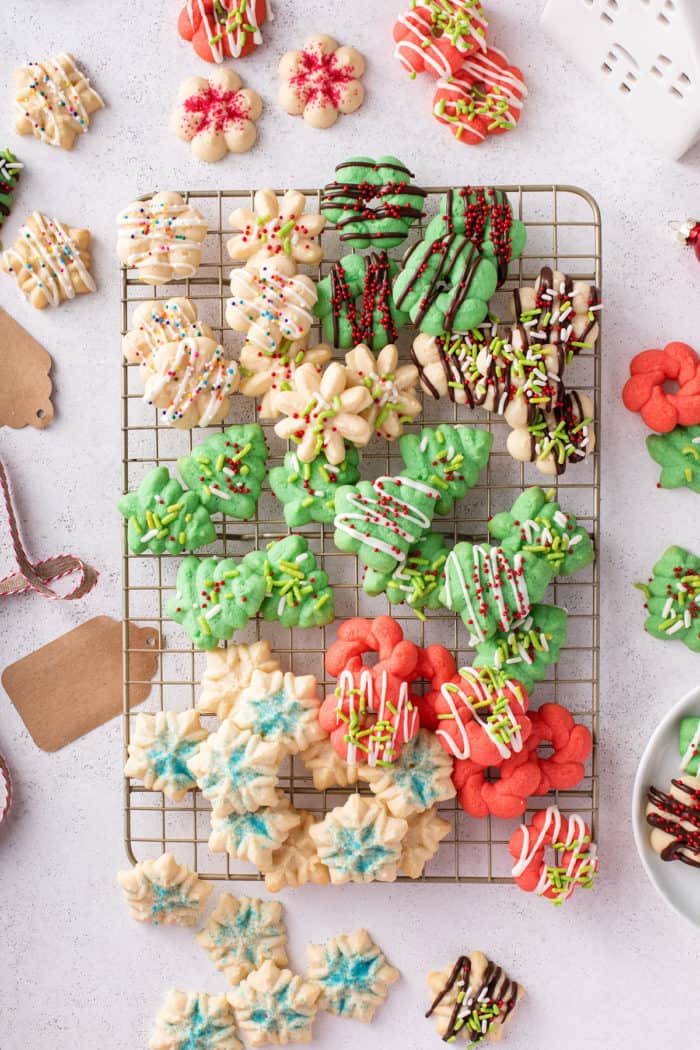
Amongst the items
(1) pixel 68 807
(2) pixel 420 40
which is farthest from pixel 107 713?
(2) pixel 420 40

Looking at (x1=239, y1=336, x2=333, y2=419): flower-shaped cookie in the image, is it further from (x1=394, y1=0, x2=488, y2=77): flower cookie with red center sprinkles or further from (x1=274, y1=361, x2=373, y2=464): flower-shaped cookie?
(x1=394, y1=0, x2=488, y2=77): flower cookie with red center sprinkles

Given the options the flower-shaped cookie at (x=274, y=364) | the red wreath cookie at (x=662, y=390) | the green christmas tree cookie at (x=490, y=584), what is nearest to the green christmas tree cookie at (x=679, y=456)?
the red wreath cookie at (x=662, y=390)

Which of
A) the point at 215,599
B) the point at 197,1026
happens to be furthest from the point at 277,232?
the point at 197,1026

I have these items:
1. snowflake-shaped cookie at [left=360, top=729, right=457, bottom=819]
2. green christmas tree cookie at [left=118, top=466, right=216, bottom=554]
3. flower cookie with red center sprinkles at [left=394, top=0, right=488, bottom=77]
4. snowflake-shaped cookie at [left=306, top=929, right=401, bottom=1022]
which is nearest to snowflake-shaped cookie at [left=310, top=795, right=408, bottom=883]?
snowflake-shaped cookie at [left=360, top=729, right=457, bottom=819]

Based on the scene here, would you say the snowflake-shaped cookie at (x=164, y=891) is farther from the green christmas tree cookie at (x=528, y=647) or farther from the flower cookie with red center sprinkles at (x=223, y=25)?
the flower cookie with red center sprinkles at (x=223, y=25)

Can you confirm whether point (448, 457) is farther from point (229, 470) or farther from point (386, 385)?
point (229, 470)

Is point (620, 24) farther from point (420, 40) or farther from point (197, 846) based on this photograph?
point (197, 846)
